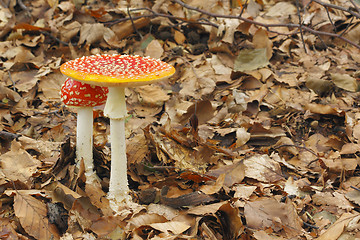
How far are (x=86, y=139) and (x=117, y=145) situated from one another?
1.69 feet

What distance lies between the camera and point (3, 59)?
5.18 meters

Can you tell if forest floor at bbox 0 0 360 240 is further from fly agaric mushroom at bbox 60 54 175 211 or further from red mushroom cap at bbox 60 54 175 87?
red mushroom cap at bbox 60 54 175 87

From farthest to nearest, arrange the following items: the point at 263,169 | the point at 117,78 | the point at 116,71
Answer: the point at 263,169, the point at 116,71, the point at 117,78

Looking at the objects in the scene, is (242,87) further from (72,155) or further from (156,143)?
(72,155)

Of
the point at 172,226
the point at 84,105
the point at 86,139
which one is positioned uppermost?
the point at 84,105

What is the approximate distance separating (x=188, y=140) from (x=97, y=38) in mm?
2614

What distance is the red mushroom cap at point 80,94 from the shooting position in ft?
9.57

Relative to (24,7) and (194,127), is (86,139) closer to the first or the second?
(194,127)

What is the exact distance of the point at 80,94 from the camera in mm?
2918

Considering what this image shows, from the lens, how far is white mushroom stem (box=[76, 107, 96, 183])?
3.13 meters

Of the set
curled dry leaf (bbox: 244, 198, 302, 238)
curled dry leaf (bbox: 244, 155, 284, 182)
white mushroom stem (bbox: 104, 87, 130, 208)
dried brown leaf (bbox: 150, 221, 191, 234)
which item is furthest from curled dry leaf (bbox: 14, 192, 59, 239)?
curled dry leaf (bbox: 244, 155, 284, 182)

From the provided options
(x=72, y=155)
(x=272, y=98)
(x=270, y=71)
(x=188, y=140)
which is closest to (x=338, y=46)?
(x=270, y=71)

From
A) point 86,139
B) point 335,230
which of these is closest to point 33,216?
point 86,139

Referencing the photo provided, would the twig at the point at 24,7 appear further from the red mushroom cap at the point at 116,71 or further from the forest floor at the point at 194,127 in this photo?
the red mushroom cap at the point at 116,71
